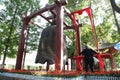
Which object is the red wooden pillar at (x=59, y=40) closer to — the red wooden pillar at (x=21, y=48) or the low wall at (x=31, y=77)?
the low wall at (x=31, y=77)

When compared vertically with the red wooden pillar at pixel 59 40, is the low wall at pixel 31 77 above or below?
below

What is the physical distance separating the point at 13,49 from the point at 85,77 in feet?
41.9

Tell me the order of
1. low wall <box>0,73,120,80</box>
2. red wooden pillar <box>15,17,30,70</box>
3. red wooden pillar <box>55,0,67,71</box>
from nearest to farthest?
low wall <box>0,73,120,80</box> < red wooden pillar <box>55,0,67,71</box> < red wooden pillar <box>15,17,30,70</box>

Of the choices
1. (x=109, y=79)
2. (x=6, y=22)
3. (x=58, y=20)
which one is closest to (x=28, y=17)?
(x=58, y=20)

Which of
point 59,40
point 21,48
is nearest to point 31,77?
point 59,40

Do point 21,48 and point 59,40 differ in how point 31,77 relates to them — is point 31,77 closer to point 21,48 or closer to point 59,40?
point 59,40

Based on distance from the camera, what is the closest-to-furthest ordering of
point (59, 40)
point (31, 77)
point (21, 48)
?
1. point (31, 77)
2. point (59, 40)
3. point (21, 48)

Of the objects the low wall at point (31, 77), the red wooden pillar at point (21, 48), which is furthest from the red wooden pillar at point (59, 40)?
the red wooden pillar at point (21, 48)

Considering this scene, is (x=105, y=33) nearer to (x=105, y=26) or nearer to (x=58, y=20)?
(x=105, y=26)

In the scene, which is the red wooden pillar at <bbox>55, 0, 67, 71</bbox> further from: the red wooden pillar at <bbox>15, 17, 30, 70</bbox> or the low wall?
the red wooden pillar at <bbox>15, 17, 30, 70</bbox>

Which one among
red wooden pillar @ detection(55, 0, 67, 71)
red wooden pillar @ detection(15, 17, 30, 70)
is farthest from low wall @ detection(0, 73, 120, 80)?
red wooden pillar @ detection(55, 0, 67, 71)

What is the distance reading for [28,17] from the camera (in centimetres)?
1175

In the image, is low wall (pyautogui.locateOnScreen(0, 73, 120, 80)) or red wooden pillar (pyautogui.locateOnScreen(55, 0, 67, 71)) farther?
red wooden pillar (pyautogui.locateOnScreen(55, 0, 67, 71))

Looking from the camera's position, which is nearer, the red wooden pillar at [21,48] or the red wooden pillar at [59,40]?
the red wooden pillar at [59,40]
